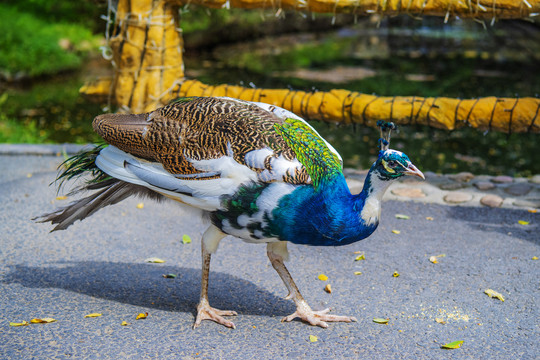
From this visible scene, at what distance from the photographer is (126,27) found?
5.44 metres

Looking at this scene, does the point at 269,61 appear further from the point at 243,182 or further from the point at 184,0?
the point at 243,182

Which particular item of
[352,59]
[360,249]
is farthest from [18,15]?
[360,249]

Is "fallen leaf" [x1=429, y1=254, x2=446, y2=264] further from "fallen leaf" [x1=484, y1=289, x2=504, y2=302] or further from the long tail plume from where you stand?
the long tail plume

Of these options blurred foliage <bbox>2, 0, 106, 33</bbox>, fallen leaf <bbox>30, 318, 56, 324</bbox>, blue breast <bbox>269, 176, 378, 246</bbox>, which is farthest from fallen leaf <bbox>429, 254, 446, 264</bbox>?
blurred foliage <bbox>2, 0, 106, 33</bbox>

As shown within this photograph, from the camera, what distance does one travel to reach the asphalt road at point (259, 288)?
3.18 m

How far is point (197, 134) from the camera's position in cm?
328

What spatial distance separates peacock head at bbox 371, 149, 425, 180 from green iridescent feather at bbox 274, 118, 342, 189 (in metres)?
0.27

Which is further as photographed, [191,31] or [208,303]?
[191,31]

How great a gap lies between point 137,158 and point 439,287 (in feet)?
6.60

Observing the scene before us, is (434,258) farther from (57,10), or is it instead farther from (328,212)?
(57,10)

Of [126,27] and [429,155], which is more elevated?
[126,27]

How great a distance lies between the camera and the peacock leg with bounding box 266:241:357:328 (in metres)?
3.42

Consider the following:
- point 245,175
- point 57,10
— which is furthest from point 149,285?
point 57,10

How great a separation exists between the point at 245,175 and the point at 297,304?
0.87 meters
